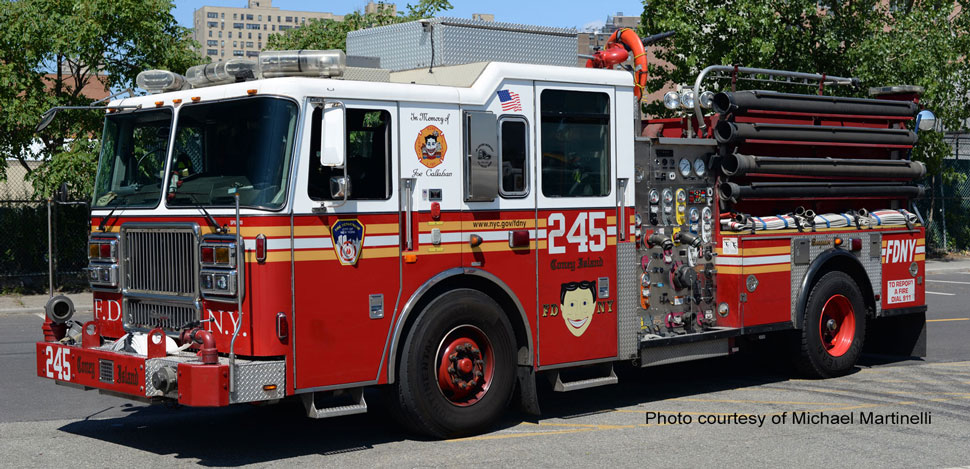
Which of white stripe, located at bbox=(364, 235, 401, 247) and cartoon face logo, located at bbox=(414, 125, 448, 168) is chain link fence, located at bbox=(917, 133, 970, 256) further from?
white stripe, located at bbox=(364, 235, 401, 247)

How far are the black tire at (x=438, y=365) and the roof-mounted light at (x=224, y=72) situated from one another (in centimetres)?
208

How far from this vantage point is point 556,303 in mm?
8531

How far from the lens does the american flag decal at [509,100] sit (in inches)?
323

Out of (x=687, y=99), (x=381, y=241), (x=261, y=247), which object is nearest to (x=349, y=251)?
(x=381, y=241)

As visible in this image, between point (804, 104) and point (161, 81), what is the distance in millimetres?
5909

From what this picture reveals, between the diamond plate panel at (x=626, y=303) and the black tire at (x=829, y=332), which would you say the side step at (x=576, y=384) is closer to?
the diamond plate panel at (x=626, y=303)

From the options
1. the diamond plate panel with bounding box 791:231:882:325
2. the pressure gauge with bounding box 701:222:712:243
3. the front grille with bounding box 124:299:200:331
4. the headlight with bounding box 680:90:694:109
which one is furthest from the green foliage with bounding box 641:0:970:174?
the front grille with bounding box 124:299:200:331

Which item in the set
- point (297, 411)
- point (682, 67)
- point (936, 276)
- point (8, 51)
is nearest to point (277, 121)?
point (297, 411)

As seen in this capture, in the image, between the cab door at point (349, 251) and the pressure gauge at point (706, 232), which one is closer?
the cab door at point (349, 251)

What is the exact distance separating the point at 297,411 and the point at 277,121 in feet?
10.2

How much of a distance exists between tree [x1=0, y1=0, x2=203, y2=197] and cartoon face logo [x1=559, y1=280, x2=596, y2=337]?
12225 millimetres

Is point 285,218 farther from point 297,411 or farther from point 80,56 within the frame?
point 80,56

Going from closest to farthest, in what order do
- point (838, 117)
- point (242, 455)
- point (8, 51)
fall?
point (242, 455) < point (838, 117) < point (8, 51)

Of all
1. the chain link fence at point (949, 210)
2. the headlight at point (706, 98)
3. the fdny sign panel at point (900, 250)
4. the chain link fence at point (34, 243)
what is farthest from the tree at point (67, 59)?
the chain link fence at point (949, 210)
